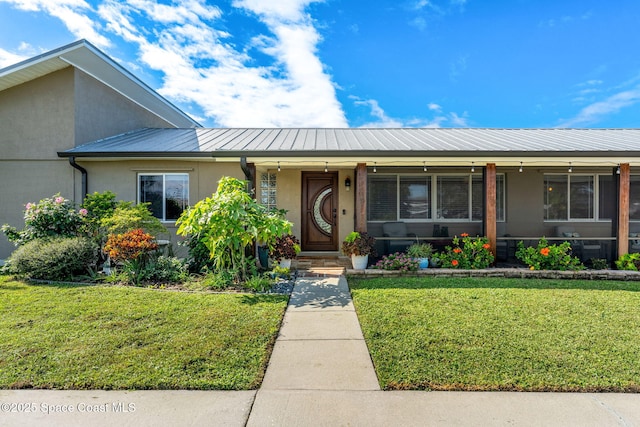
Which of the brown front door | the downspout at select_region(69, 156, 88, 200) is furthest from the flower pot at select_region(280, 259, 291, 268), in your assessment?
the downspout at select_region(69, 156, 88, 200)

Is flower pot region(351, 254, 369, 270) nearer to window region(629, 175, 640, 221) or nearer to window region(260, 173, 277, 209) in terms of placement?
window region(260, 173, 277, 209)

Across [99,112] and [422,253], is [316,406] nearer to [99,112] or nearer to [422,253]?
[422,253]

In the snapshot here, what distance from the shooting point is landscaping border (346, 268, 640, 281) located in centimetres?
704

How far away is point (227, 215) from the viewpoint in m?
6.04

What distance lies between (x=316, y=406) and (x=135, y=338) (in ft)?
8.05

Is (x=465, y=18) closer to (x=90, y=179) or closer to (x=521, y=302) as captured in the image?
(x=521, y=302)

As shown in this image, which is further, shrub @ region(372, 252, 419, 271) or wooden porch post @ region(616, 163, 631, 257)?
wooden porch post @ region(616, 163, 631, 257)

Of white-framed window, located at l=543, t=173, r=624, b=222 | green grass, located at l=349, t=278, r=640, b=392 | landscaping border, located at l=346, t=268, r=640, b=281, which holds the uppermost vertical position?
white-framed window, located at l=543, t=173, r=624, b=222

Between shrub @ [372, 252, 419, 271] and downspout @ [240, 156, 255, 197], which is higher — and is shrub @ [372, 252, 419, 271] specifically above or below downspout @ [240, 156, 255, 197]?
below

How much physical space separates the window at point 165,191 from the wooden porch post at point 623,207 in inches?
405

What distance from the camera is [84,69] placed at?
29.4 feet

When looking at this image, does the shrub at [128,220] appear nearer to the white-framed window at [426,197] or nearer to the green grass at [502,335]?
the green grass at [502,335]

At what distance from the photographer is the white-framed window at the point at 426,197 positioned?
9.77m

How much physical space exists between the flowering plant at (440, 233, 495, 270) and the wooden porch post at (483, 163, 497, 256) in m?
0.17
